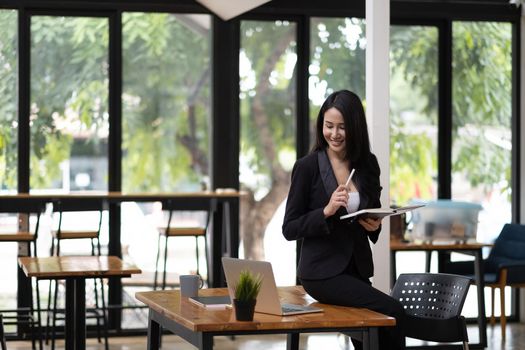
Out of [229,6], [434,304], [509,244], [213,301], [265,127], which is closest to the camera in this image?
[213,301]

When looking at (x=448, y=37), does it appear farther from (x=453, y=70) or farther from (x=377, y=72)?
(x=377, y=72)

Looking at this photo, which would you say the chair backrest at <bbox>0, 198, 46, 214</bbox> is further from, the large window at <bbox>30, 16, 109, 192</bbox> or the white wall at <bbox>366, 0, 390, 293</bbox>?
the white wall at <bbox>366, 0, 390, 293</bbox>

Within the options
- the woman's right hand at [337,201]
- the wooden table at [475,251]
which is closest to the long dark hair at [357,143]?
the woman's right hand at [337,201]

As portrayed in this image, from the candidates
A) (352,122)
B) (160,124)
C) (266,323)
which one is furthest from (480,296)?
(266,323)

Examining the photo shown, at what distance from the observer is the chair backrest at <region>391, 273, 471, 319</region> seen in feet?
14.9

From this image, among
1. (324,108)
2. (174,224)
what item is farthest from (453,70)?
(324,108)

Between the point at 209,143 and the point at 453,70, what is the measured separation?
94.3 inches

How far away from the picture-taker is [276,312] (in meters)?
3.76

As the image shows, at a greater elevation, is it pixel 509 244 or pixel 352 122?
pixel 352 122

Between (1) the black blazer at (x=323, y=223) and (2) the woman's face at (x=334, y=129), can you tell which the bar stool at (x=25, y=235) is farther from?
(2) the woman's face at (x=334, y=129)

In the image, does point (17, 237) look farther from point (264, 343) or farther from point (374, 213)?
point (374, 213)

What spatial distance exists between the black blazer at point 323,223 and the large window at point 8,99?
4.45 meters

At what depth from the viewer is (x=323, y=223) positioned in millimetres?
4262

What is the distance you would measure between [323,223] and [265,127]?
460 cm
